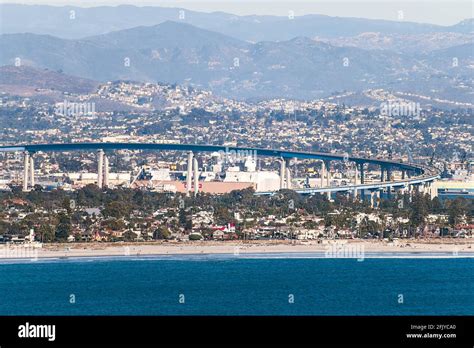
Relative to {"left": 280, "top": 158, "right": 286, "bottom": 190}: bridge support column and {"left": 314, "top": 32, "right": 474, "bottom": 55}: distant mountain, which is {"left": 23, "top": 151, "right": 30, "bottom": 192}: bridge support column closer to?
{"left": 280, "top": 158, "right": 286, "bottom": 190}: bridge support column

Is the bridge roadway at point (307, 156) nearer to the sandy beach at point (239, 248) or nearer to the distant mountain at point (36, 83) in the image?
the sandy beach at point (239, 248)

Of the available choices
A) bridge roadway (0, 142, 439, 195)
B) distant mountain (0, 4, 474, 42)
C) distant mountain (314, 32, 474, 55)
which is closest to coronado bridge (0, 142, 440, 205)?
bridge roadway (0, 142, 439, 195)

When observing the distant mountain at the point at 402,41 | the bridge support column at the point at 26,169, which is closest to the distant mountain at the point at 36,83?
the distant mountain at the point at 402,41

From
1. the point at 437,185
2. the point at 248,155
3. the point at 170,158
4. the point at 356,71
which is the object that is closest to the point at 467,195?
the point at 437,185

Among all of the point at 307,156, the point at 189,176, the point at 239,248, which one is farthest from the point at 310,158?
the point at 239,248

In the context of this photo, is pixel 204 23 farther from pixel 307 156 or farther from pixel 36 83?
pixel 307 156
